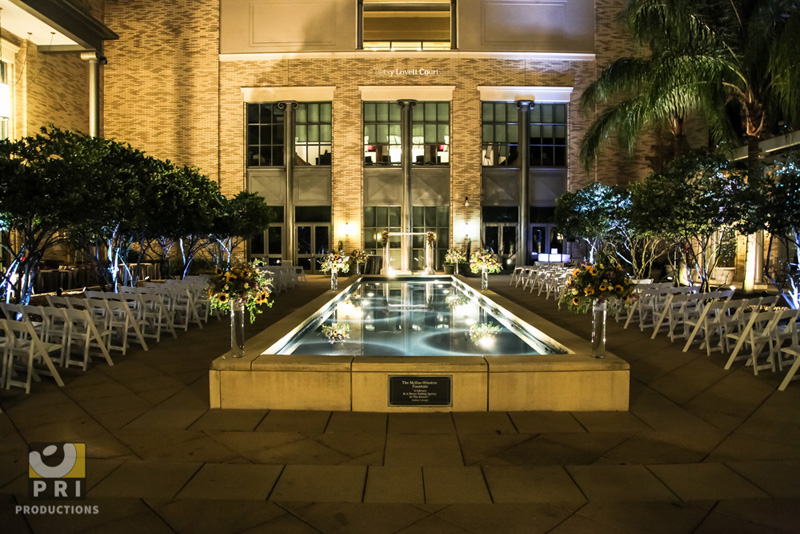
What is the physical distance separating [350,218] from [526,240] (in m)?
9.26

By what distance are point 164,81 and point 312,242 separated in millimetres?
11384

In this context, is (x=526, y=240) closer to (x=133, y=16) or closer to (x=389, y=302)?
(x=389, y=302)

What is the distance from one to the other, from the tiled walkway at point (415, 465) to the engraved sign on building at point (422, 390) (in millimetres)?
169

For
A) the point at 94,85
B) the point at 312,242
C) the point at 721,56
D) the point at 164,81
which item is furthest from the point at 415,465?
the point at 164,81

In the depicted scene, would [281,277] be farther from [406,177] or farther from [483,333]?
[406,177]

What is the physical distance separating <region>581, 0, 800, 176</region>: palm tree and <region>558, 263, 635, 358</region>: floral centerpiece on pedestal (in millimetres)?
8684

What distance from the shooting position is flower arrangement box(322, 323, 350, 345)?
32.0ft

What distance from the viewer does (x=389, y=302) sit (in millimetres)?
16094

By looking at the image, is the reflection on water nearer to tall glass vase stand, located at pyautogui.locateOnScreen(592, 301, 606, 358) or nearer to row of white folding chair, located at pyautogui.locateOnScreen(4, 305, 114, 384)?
tall glass vase stand, located at pyautogui.locateOnScreen(592, 301, 606, 358)

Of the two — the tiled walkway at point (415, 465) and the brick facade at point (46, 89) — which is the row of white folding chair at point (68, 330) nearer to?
the tiled walkway at point (415, 465)

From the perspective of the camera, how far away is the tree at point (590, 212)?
21.5 metres

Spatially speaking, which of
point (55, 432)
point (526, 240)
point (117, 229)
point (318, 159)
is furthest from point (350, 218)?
point (55, 432)

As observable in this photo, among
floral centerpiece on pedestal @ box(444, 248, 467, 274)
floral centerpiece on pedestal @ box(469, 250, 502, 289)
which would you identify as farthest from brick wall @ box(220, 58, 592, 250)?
floral centerpiece on pedestal @ box(469, 250, 502, 289)

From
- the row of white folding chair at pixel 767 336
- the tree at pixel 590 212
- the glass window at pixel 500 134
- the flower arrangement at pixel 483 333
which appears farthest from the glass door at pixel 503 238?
the row of white folding chair at pixel 767 336
